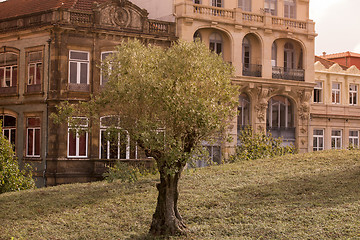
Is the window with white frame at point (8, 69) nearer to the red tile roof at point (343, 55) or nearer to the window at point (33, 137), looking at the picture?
the window at point (33, 137)

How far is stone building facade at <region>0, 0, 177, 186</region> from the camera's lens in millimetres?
36219

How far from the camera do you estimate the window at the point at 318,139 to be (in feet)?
160

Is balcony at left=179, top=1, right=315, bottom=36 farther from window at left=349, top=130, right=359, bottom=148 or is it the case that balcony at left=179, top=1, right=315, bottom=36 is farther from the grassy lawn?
the grassy lawn

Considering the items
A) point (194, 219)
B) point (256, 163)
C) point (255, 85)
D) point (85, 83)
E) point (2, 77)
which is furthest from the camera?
point (255, 85)

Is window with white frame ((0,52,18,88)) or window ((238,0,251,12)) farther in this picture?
window ((238,0,251,12))

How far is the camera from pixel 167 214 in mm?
22109

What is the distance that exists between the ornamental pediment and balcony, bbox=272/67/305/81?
1117cm

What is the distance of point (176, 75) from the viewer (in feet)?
70.9

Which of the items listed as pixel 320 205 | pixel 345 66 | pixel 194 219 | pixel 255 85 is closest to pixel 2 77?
pixel 255 85

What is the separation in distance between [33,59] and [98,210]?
606 inches

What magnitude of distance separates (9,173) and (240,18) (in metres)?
19.6

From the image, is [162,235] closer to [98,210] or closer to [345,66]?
[98,210]

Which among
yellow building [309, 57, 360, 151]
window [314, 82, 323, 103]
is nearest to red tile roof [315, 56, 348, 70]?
yellow building [309, 57, 360, 151]

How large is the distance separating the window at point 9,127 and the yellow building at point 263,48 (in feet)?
37.3
